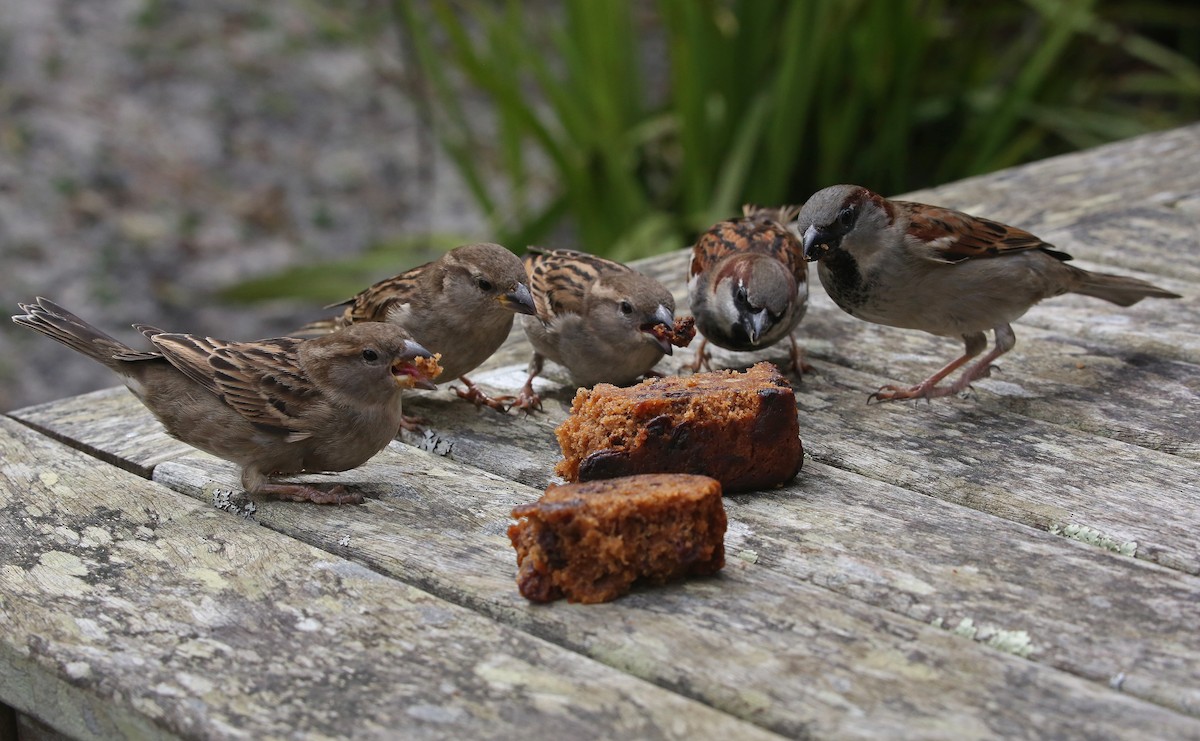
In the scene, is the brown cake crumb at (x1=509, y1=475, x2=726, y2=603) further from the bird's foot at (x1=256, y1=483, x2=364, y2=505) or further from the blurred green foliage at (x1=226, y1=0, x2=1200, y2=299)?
the blurred green foliage at (x1=226, y1=0, x2=1200, y2=299)

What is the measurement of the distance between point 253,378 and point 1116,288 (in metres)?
2.38

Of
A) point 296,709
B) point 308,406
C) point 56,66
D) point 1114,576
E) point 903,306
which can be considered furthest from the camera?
point 56,66

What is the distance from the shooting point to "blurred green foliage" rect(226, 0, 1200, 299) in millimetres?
6809

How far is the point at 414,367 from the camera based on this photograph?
3.00 meters

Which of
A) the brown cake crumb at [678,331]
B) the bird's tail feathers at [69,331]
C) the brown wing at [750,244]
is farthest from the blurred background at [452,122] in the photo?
the bird's tail feathers at [69,331]

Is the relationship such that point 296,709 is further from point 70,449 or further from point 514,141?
point 514,141

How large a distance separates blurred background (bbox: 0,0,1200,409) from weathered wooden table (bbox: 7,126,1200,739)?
3720 mm

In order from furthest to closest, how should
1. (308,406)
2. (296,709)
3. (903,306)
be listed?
(903,306) → (308,406) → (296,709)

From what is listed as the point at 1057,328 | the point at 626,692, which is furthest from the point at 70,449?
the point at 1057,328

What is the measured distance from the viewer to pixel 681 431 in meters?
2.73

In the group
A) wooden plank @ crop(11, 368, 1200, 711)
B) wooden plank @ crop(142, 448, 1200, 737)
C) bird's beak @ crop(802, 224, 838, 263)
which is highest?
bird's beak @ crop(802, 224, 838, 263)

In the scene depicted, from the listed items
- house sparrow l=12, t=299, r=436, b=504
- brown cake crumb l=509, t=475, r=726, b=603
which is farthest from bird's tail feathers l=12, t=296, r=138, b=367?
brown cake crumb l=509, t=475, r=726, b=603

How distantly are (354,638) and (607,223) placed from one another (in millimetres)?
5114

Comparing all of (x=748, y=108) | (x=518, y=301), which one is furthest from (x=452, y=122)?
(x=518, y=301)
